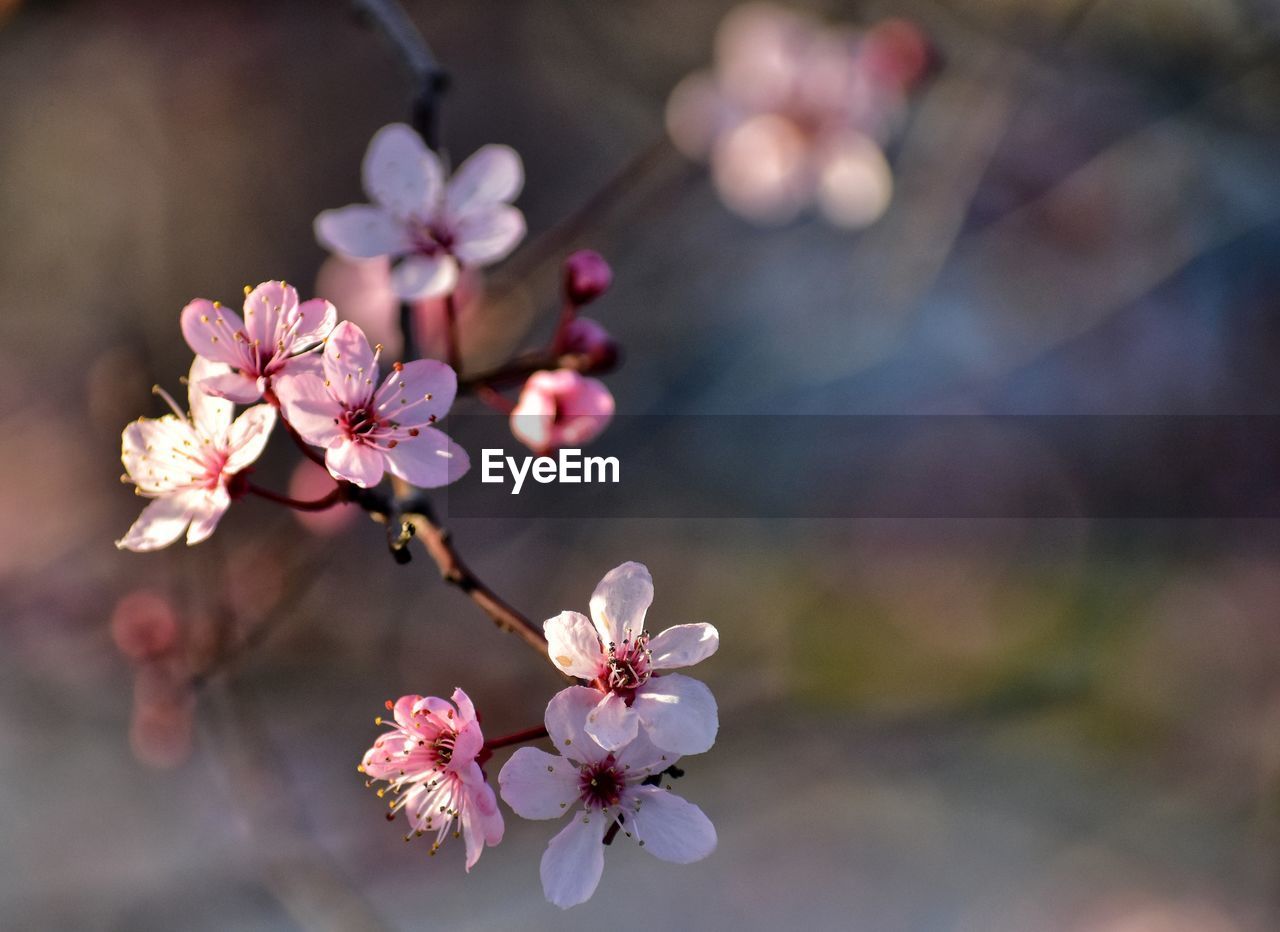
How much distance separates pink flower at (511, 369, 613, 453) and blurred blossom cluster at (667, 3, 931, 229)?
3.54 ft

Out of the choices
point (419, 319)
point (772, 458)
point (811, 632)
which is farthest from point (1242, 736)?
point (419, 319)

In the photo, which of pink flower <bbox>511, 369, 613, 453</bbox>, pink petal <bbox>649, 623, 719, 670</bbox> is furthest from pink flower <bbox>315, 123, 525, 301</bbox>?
pink petal <bbox>649, 623, 719, 670</bbox>

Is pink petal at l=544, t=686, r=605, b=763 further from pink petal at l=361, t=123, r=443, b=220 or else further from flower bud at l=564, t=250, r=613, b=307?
pink petal at l=361, t=123, r=443, b=220

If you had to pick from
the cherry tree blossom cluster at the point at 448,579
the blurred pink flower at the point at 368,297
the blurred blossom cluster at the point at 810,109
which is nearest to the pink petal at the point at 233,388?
the cherry tree blossom cluster at the point at 448,579

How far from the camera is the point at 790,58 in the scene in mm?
1720

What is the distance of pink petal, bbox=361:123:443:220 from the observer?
90cm

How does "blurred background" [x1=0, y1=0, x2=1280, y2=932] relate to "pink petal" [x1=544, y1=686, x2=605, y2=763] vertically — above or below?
above

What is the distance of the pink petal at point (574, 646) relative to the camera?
2.19 ft

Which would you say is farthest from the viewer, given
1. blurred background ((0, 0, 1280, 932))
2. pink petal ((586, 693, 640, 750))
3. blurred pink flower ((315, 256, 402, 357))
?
blurred background ((0, 0, 1280, 932))

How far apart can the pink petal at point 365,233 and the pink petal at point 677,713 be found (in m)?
0.47

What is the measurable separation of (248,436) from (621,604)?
0.99 ft

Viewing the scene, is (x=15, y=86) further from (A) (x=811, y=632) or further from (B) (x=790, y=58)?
(A) (x=811, y=632)

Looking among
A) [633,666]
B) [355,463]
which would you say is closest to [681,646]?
[633,666]

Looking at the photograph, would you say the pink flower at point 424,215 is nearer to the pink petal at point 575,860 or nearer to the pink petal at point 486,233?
the pink petal at point 486,233
